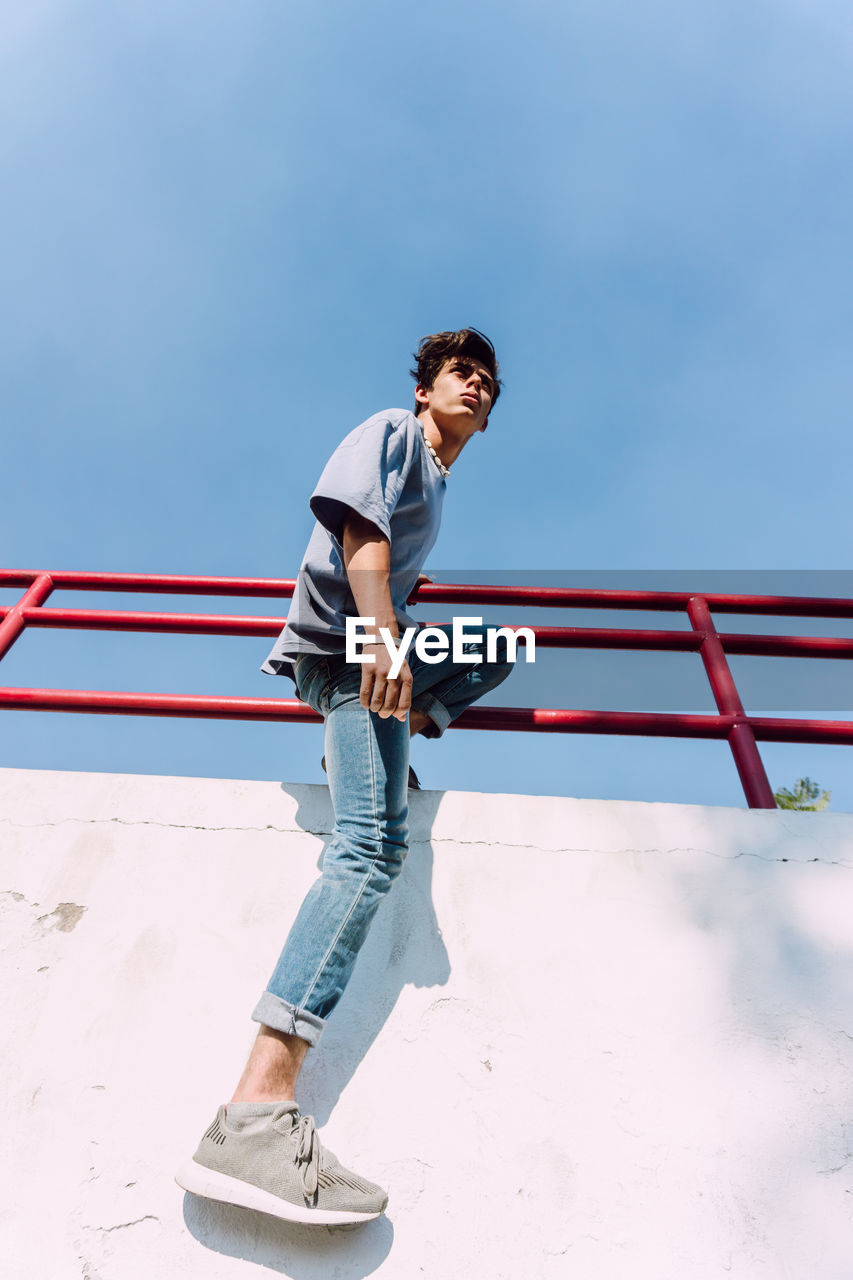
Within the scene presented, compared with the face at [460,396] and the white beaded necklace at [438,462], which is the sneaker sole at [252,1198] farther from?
the face at [460,396]

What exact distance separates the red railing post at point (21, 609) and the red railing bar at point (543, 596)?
230 millimetres

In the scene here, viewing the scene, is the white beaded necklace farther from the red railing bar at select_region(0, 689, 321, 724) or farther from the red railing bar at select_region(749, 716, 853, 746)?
the red railing bar at select_region(749, 716, 853, 746)

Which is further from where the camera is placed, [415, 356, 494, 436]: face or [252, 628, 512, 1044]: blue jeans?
[415, 356, 494, 436]: face

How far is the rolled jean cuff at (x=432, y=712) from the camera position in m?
1.85

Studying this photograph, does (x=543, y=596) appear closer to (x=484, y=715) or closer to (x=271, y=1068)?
(x=484, y=715)

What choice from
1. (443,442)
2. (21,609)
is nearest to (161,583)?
(21,609)

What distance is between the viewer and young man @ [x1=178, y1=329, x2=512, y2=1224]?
1169mm

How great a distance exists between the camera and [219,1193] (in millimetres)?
1145

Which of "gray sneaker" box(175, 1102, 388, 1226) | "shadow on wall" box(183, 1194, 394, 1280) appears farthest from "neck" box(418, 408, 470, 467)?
"shadow on wall" box(183, 1194, 394, 1280)

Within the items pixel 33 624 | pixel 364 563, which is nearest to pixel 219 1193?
pixel 364 563

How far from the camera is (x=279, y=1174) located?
114cm

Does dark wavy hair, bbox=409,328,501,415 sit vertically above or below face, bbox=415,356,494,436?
above

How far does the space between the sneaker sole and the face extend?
1495 millimetres

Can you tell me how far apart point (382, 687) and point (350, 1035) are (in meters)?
0.66
